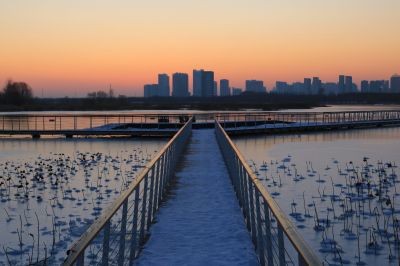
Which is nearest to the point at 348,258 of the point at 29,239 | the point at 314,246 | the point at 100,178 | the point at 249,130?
the point at 314,246

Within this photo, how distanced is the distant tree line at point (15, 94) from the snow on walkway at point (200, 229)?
5260 inches

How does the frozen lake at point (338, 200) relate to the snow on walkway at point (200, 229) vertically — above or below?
below

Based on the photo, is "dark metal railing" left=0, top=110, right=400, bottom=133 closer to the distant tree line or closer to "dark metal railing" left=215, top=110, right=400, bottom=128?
"dark metal railing" left=215, top=110, right=400, bottom=128

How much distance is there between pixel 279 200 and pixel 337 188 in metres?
2.38

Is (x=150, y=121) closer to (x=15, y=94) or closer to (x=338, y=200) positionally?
(x=338, y=200)

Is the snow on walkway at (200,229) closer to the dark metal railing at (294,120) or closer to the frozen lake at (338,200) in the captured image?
the frozen lake at (338,200)

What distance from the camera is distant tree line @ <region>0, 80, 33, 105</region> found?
442 ft

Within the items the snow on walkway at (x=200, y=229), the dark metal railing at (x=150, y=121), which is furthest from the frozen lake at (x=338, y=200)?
the dark metal railing at (x=150, y=121)

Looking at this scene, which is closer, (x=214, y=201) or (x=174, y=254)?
(x=174, y=254)

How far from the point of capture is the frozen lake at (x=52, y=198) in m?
8.23

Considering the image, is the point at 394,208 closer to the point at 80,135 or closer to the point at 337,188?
the point at 337,188

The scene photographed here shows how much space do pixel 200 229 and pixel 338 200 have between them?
5.94m

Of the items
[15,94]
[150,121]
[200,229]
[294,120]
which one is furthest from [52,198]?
[15,94]

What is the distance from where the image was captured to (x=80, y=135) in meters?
35.2
